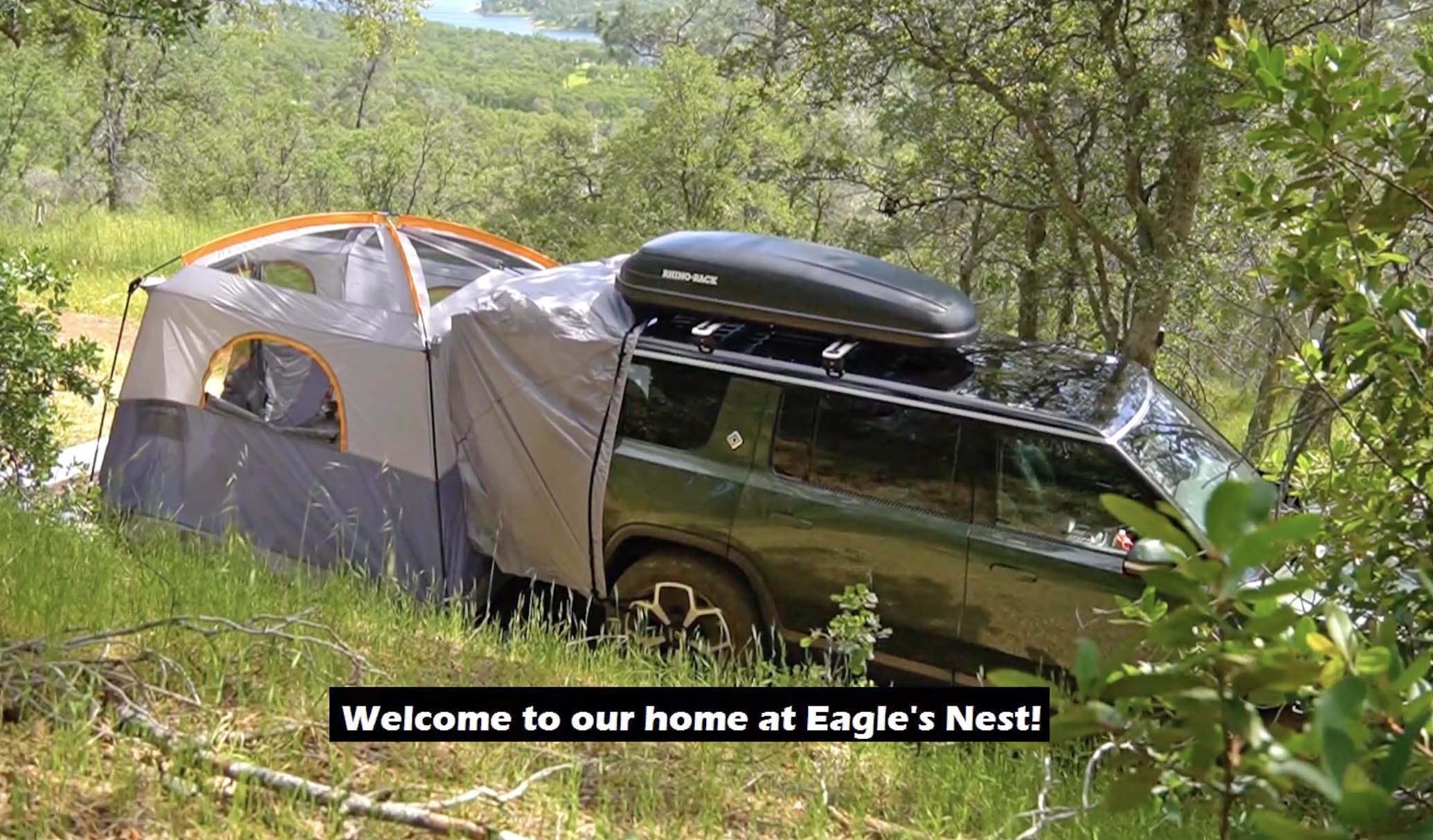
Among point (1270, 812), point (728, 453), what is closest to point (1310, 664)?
point (1270, 812)

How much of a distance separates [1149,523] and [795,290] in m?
3.84

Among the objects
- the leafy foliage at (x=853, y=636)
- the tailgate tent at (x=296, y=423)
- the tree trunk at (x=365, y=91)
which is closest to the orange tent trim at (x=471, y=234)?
the tailgate tent at (x=296, y=423)

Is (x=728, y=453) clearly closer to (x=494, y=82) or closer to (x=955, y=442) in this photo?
(x=955, y=442)

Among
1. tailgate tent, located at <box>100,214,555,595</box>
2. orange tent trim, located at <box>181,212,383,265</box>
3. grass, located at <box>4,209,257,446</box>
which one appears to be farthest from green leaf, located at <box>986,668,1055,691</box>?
grass, located at <box>4,209,257,446</box>

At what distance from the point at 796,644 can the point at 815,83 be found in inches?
203

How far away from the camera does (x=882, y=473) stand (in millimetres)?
4750

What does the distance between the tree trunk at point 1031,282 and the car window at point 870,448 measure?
6.12 metres

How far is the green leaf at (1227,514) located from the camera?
1.10 meters

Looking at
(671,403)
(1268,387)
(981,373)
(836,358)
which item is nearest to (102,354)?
(671,403)

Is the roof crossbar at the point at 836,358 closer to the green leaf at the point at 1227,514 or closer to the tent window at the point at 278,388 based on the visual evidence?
the tent window at the point at 278,388

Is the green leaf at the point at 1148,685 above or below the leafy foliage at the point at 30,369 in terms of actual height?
below

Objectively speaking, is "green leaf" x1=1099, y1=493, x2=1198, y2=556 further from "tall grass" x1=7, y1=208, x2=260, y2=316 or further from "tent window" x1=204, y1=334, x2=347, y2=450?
"tall grass" x1=7, y1=208, x2=260, y2=316

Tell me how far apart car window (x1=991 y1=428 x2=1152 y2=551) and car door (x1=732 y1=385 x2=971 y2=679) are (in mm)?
177

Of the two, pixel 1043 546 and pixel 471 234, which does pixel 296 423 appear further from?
pixel 1043 546
